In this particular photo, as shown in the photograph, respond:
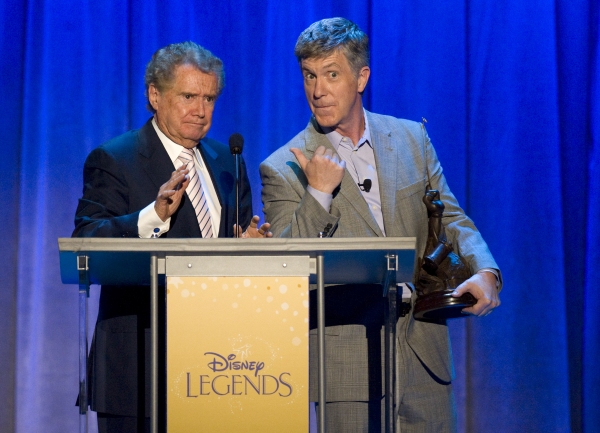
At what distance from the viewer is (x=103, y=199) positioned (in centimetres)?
238

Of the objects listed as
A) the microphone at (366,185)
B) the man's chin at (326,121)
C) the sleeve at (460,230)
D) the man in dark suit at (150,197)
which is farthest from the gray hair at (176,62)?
the sleeve at (460,230)

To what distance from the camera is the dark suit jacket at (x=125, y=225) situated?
7.30ft

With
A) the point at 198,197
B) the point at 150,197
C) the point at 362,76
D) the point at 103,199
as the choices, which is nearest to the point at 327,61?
the point at 362,76

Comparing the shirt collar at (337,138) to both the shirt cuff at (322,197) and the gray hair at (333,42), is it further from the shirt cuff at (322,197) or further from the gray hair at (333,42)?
the shirt cuff at (322,197)

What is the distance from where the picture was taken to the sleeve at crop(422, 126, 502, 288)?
93.4 inches

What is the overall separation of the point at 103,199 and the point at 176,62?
570 millimetres

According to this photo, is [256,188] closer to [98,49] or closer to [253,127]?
[253,127]

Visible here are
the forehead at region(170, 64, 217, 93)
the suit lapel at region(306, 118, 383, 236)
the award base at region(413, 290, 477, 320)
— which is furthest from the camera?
the forehead at region(170, 64, 217, 93)

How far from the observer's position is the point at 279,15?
144 inches

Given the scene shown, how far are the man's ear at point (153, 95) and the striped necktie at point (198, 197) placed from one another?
0.20 m

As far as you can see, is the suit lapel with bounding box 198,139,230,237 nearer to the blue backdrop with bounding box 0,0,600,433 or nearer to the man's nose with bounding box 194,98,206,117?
the man's nose with bounding box 194,98,206,117

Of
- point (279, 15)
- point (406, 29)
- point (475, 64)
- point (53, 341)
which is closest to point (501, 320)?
point (475, 64)

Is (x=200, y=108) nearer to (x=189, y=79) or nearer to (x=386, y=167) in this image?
(x=189, y=79)

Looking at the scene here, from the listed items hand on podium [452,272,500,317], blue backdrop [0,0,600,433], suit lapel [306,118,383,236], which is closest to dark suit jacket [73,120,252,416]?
suit lapel [306,118,383,236]
